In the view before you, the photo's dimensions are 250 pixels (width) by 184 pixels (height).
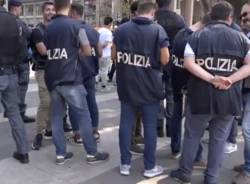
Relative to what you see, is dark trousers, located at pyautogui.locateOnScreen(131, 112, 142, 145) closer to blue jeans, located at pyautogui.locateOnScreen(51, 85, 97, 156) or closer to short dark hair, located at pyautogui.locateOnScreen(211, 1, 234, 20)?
blue jeans, located at pyautogui.locateOnScreen(51, 85, 97, 156)

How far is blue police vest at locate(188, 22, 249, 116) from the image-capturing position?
4148 millimetres

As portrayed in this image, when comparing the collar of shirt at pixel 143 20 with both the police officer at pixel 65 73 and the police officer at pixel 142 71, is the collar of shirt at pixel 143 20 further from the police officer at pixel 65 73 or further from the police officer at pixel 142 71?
the police officer at pixel 65 73

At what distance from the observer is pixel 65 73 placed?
4980 mm

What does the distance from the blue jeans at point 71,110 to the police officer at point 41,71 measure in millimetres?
596

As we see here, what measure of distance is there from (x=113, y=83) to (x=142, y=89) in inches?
286

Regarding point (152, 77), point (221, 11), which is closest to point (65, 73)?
point (152, 77)

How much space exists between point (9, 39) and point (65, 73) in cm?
71

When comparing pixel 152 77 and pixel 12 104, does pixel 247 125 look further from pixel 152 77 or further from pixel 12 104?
pixel 12 104

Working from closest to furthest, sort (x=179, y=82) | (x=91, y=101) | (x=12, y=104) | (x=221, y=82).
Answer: (x=221, y=82) → (x=12, y=104) → (x=179, y=82) → (x=91, y=101)

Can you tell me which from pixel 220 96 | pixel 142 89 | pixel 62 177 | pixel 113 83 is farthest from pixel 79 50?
pixel 113 83

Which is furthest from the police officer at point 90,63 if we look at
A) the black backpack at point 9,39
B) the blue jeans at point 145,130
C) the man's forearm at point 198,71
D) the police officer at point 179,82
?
the man's forearm at point 198,71

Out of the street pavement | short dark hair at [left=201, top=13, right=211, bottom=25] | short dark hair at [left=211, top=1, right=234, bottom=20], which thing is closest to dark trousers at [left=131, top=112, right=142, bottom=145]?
the street pavement

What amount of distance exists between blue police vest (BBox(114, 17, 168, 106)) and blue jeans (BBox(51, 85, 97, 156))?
586 millimetres

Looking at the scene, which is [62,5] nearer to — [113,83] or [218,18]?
[218,18]
